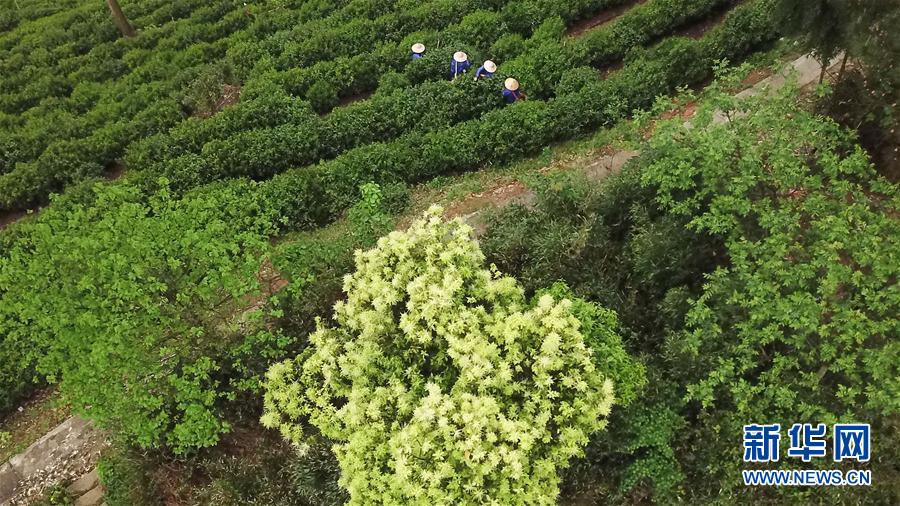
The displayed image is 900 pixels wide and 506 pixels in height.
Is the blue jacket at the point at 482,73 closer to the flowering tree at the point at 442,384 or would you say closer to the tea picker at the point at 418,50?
the tea picker at the point at 418,50

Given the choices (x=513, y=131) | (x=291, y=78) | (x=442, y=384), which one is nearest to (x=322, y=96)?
(x=291, y=78)

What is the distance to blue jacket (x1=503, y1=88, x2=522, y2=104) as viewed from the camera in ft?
49.7

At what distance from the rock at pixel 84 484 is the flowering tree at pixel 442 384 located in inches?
179

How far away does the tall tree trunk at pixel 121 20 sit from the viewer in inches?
741

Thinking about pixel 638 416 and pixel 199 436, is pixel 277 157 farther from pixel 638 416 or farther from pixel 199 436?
pixel 638 416

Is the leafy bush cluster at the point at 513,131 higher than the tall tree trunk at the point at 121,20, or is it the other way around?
the tall tree trunk at the point at 121,20

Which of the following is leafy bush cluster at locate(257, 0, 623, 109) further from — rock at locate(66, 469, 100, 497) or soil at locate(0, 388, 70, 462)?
rock at locate(66, 469, 100, 497)

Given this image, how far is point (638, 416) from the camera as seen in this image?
8.11 metres

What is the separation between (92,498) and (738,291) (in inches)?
434

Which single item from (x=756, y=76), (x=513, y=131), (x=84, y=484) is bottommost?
(x=84, y=484)

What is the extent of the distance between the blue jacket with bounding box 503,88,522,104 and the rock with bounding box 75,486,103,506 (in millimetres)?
12184

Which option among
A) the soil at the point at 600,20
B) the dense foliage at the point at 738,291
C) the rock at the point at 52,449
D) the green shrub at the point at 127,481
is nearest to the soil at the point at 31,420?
the rock at the point at 52,449

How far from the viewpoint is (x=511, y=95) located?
15.2 meters

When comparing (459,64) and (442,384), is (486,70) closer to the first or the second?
(459,64)
